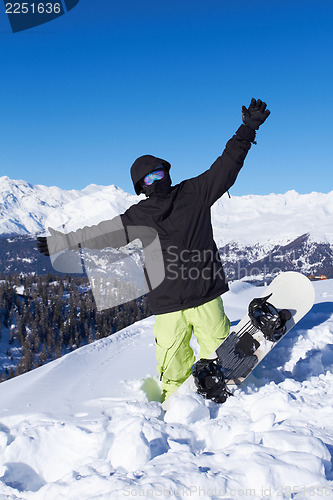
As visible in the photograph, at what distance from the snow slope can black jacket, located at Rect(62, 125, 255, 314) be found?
3.65ft

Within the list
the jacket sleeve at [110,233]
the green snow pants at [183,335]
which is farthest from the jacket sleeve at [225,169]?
the green snow pants at [183,335]

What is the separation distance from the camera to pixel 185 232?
419 cm

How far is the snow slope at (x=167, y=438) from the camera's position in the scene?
2.26m

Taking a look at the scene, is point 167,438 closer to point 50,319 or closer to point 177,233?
point 177,233

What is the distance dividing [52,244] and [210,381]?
7.38 ft

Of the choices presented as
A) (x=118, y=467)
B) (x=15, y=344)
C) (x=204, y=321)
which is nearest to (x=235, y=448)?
(x=118, y=467)

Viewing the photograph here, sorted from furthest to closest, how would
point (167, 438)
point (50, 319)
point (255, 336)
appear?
point (50, 319) < point (255, 336) < point (167, 438)

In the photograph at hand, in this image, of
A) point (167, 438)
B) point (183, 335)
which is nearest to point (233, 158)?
point (183, 335)

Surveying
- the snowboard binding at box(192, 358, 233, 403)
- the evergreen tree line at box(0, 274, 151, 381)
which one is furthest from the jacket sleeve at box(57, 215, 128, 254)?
the evergreen tree line at box(0, 274, 151, 381)

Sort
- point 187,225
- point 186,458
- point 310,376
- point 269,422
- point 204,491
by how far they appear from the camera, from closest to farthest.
Answer: 1. point 204,491
2. point 186,458
3. point 269,422
4. point 187,225
5. point 310,376

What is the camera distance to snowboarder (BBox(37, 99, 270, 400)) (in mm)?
4184

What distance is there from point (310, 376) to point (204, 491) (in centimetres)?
278

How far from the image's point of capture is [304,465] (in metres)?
2.32

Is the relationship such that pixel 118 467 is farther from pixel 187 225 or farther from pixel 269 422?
pixel 187 225
